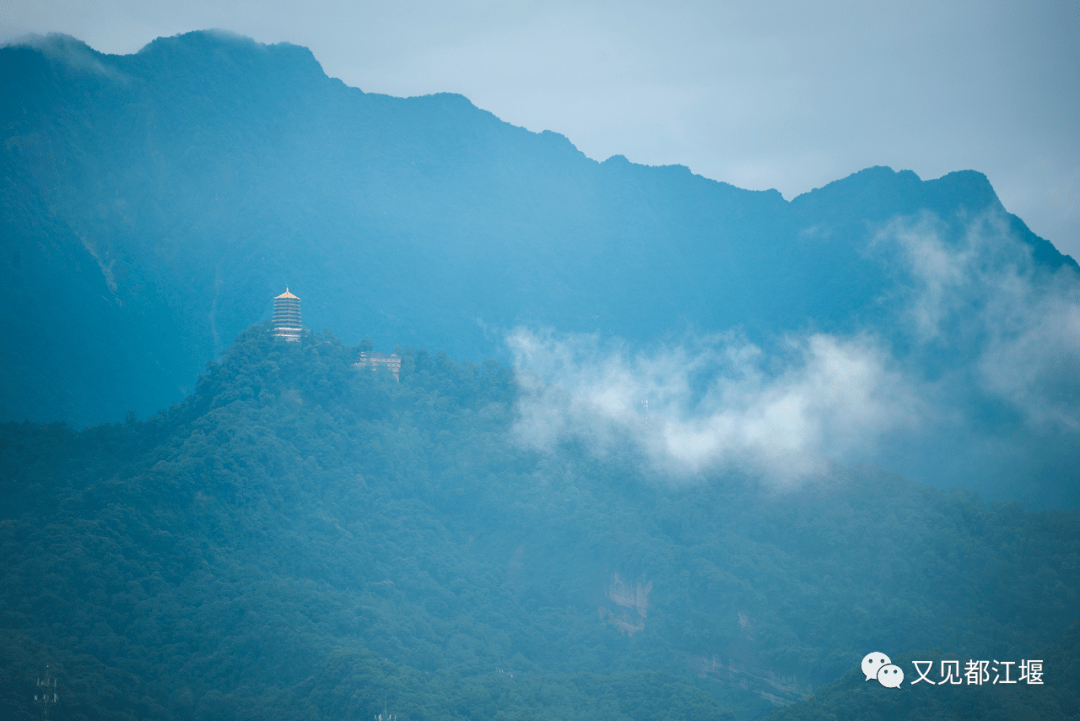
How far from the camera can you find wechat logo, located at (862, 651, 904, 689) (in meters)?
36.1

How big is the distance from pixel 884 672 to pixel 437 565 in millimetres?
24755

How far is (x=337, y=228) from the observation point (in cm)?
7738

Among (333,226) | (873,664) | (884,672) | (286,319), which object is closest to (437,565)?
(286,319)

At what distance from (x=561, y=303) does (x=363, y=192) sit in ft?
62.6

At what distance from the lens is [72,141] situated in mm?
69562

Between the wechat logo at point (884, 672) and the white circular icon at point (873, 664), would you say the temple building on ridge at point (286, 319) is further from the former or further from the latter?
the wechat logo at point (884, 672)

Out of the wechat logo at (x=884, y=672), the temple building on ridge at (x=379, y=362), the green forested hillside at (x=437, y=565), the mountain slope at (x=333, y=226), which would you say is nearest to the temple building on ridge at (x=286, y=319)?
the green forested hillside at (x=437, y=565)

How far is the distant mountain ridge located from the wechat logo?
139 feet

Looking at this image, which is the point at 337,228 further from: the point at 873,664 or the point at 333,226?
the point at 873,664

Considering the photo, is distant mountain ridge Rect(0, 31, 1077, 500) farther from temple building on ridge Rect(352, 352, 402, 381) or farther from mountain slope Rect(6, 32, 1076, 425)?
temple building on ridge Rect(352, 352, 402, 381)

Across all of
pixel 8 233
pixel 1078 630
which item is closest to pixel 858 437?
pixel 1078 630

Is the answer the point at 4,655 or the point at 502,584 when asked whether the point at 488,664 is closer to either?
the point at 502,584

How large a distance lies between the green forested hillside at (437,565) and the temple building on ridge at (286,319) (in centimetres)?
161

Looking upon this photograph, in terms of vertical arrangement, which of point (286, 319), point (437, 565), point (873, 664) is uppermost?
point (286, 319)
